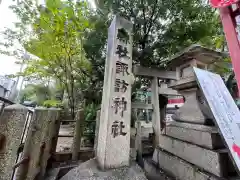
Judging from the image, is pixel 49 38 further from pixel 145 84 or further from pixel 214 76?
pixel 214 76

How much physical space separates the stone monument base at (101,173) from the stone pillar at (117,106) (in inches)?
3.8

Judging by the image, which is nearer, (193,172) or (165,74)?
(193,172)

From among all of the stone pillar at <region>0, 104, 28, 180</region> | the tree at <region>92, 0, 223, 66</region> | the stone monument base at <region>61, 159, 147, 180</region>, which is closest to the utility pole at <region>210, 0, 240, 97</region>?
the tree at <region>92, 0, 223, 66</region>

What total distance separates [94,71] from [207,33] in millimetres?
4110

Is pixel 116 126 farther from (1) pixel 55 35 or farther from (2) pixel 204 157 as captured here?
(1) pixel 55 35

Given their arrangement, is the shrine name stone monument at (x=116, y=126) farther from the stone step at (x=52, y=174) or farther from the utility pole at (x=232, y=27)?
the utility pole at (x=232, y=27)

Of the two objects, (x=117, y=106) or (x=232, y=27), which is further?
(x=117, y=106)

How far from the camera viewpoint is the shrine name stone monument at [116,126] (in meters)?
1.96

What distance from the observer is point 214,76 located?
2.06m

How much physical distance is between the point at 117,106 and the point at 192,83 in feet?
4.77

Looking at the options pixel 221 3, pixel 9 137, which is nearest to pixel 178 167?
pixel 9 137

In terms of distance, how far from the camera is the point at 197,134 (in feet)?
6.24

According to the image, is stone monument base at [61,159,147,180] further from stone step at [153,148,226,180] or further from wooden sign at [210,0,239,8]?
wooden sign at [210,0,239,8]

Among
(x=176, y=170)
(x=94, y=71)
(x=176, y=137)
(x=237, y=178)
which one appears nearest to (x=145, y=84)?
(x=94, y=71)
